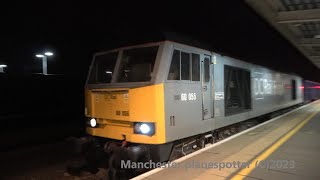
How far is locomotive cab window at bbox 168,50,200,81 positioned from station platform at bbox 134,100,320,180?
5.28 feet

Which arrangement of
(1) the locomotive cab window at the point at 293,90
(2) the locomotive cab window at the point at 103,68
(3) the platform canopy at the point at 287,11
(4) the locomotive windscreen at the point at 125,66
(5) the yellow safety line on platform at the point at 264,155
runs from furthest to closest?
(1) the locomotive cab window at the point at 293,90 → (3) the platform canopy at the point at 287,11 → (2) the locomotive cab window at the point at 103,68 → (4) the locomotive windscreen at the point at 125,66 → (5) the yellow safety line on platform at the point at 264,155

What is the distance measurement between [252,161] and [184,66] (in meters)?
2.31

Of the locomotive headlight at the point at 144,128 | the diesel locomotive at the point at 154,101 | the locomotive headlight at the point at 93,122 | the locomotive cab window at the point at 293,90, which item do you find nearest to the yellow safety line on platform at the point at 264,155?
the diesel locomotive at the point at 154,101

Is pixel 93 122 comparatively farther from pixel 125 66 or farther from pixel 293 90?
pixel 293 90

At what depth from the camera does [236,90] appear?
9.55m

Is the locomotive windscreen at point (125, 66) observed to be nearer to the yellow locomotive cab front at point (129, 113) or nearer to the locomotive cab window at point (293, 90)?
the yellow locomotive cab front at point (129, 113)

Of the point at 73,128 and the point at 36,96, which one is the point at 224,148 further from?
the point at 36,96

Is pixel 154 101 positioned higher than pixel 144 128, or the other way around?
pixel 154 101

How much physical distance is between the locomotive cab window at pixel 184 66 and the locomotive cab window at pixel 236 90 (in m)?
1.83

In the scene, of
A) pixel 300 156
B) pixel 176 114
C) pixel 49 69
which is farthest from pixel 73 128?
pixel 49 69

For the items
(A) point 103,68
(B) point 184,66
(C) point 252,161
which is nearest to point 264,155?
(C) point 252,161

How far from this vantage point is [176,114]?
6223mm

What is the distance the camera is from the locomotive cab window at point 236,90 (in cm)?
867

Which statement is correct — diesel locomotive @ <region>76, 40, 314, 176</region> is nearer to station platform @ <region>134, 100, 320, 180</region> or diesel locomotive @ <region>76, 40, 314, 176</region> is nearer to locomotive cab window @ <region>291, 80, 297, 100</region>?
station platform @ <region>134, 100, 320, 180</region>
